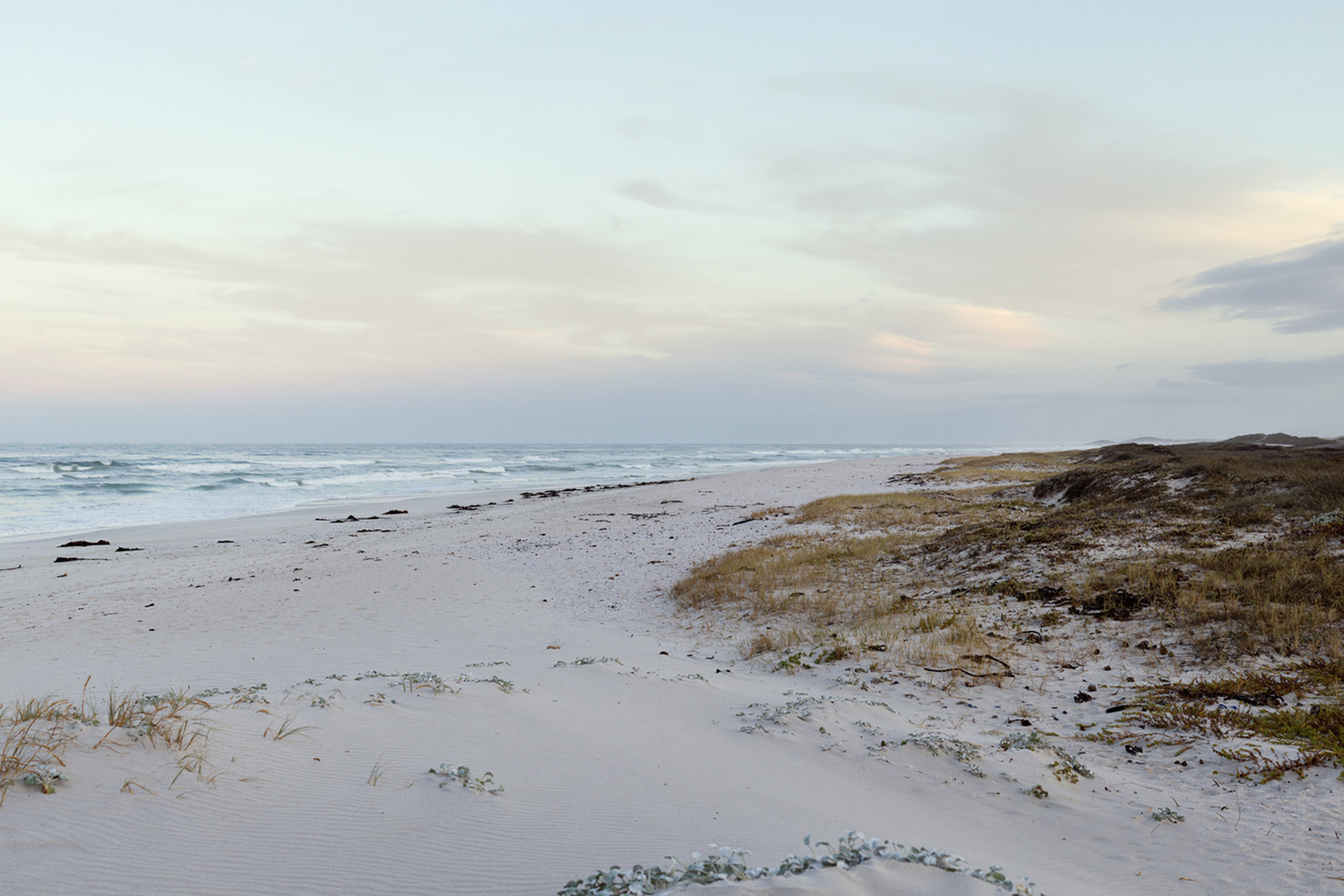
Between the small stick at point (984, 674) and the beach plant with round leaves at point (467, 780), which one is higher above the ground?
the beach plant with round leaves at point (467, 780)

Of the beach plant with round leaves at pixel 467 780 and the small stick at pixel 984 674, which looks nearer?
the beach plant with round leaves at pixel 467 780

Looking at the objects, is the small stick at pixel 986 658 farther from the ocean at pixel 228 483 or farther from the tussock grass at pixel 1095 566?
the ocean at pixel 228 483

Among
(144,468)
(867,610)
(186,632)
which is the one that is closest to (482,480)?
(144,468)

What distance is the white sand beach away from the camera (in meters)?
→ 3.32

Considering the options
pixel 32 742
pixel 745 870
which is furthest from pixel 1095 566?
pixel 32 742

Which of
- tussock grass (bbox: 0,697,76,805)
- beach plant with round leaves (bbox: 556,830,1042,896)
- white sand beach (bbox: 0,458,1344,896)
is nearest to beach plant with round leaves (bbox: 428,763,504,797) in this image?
white sand beach (bbox: 0,458,1344,896)

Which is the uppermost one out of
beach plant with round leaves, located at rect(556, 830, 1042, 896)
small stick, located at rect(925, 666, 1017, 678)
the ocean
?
beach plant with round leaves, located at rect(556, 830, 1042, 896)

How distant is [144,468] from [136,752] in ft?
220

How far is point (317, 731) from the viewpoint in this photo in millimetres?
4984

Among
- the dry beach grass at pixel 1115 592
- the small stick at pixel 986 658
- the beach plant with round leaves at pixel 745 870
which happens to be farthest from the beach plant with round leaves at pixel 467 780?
the small stick at pixel 986 658

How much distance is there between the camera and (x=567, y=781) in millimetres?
4504

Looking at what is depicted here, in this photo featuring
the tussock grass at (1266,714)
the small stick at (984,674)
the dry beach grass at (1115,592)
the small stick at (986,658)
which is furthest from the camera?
the small stick at (986,658)

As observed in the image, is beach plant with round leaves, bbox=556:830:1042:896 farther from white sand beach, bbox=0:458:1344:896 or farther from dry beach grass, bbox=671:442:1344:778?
dry beach grass, bbox=671:442:1344:778

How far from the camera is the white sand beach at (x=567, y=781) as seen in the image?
3.32 metres
